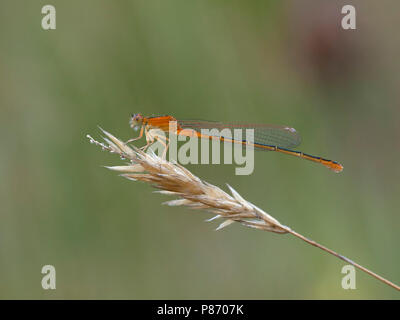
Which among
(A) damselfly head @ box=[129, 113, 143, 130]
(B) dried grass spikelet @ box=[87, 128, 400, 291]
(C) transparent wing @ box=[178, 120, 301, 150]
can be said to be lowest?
(B) dried grass spikelet @ box=[87, 128, 400, 291]

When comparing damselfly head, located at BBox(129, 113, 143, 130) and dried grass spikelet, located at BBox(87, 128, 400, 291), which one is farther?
damselfly head, located at BBox(129, 113, 143, 130)

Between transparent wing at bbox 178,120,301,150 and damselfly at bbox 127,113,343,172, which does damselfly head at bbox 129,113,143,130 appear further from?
transparent wing at bbox 178,120,301,150

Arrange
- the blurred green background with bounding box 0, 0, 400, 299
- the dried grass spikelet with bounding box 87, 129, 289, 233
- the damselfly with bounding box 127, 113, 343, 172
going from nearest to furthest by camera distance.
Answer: the dried grass spikelet with bounding box 87, 129, 289, 233 → the blurred green background with bounding box 0, 0, 400, 299 → the damselfly with bounding box 127, 113, 343, 172

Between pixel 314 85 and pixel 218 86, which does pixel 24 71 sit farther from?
pixel 314 85

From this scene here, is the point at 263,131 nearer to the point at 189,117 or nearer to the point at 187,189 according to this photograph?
the point at 189,117

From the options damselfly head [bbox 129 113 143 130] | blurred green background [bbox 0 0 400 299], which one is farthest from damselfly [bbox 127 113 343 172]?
blurred green background [bbox 0 0 400 299]

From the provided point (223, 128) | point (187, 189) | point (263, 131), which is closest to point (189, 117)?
point (223, 128)
